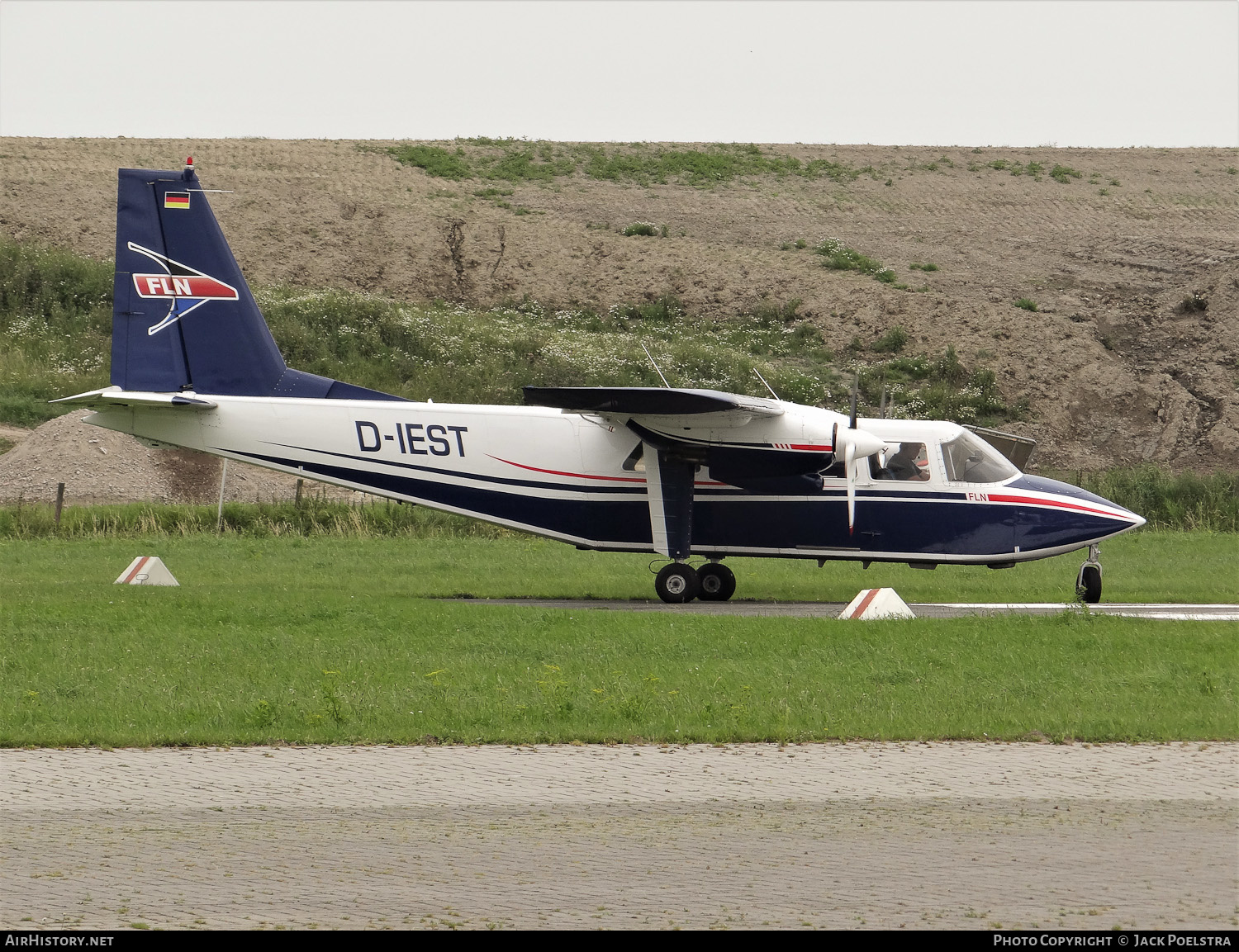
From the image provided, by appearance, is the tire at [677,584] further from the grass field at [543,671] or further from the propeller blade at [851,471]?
the propeller blade at [851,471]

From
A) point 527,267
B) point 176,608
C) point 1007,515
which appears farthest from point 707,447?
point 527,267

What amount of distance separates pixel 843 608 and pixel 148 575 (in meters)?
11.1

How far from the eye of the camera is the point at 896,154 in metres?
86.1

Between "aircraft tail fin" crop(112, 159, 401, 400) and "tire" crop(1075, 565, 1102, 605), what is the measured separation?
38.9 ft

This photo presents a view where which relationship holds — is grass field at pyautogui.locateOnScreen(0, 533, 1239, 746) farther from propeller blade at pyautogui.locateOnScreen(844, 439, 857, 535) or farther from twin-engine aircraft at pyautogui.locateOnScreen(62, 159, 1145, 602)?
propeller blade at pyautogui.locateOnScreen(844, 439, 857, 535)

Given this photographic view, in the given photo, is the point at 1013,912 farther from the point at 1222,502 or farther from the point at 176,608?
the point at 1222,502

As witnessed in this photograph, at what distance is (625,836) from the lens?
26.6 feet

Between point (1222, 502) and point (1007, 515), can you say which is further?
point (1222, 502)

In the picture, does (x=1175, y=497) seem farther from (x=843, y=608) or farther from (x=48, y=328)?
(x=48, y=328)

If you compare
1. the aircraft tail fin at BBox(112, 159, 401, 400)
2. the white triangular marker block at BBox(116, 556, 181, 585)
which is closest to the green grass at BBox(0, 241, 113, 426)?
the aircraft tail fin at BBox(112, 159, 401, 400)

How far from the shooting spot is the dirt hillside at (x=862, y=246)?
56.2 meters

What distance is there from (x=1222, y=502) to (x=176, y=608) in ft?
94.2

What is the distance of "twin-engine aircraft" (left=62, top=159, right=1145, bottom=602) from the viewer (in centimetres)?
2142

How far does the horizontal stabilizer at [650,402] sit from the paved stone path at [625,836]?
9831 millimetres
